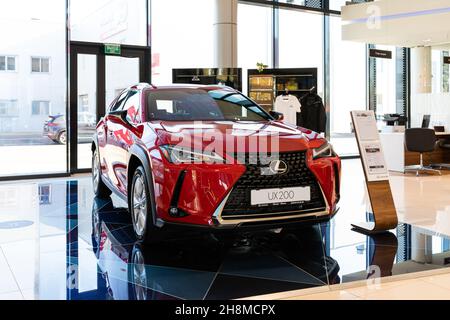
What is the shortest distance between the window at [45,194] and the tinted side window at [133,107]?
6.22 feet

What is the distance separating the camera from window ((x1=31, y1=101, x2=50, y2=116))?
7.96m

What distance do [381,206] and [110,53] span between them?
5.95 m

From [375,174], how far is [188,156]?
69.1 inches

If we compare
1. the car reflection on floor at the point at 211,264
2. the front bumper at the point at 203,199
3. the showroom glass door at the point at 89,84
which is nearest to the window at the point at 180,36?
the showroom glass door at the point at 89,84

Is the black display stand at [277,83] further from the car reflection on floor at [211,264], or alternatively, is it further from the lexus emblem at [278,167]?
the lexus emblem at [278,167]

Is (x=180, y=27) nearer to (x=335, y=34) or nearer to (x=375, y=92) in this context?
(x=335, y=34)

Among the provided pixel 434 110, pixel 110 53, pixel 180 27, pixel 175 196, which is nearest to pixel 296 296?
pixel 175 196

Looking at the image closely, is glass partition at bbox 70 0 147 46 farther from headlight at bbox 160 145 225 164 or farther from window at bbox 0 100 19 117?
headlight at bbox 160 145 225 164

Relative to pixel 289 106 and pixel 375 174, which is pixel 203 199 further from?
pixel 289 106

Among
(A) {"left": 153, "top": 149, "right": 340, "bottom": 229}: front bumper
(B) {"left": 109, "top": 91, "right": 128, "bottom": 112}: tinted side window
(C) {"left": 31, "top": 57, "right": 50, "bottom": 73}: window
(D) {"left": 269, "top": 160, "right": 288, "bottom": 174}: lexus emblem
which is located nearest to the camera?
(A) {"left": 153, "top": 149, "right": 340, "bottom": 229}: front bumper

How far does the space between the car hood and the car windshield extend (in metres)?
0.24

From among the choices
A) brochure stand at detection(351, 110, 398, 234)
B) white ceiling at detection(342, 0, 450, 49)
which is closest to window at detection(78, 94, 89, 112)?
brochure stand at detection(351, 110, 398, 234)

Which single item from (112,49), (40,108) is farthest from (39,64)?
(112,49)

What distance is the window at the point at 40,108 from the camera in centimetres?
796
